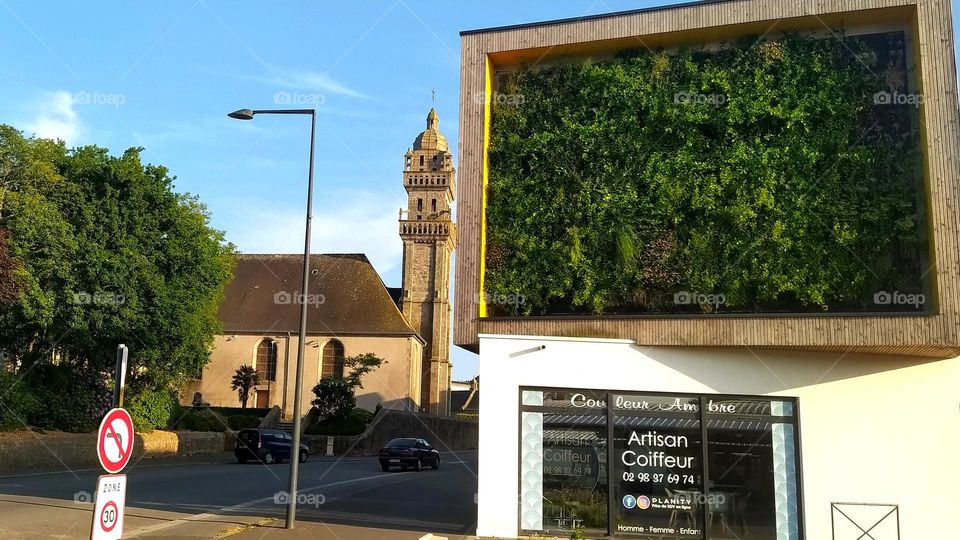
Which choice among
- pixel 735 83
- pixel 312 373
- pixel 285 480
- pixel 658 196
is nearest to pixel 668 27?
pixel 735 83

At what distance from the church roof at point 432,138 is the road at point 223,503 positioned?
5356 centimetres

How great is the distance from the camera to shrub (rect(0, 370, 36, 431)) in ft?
92.4

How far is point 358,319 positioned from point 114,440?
2344 inches

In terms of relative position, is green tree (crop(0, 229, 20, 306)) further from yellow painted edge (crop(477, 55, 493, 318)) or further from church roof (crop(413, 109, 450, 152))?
church roof (crop(413, 109, 450, 152))

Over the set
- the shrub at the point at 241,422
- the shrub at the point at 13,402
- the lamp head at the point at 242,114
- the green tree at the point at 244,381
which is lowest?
the shrub at the point at 241,422

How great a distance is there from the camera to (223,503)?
18.5 m

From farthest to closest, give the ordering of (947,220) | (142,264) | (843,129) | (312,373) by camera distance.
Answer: (312,373) < (142,264) < (843,129) < (947,220)

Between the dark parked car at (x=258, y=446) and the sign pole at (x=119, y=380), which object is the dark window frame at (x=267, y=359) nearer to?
the dark parked car at (x=258, y=446)

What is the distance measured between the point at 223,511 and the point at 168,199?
21479 mm

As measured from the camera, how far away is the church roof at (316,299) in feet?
218

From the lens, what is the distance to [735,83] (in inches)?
614

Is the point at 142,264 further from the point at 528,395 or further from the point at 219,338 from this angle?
the point at 219,338

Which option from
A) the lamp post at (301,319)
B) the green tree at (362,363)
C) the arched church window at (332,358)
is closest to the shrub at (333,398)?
the green tree at (362,363)

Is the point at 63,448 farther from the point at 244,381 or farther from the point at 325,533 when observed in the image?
the point at 244,381
